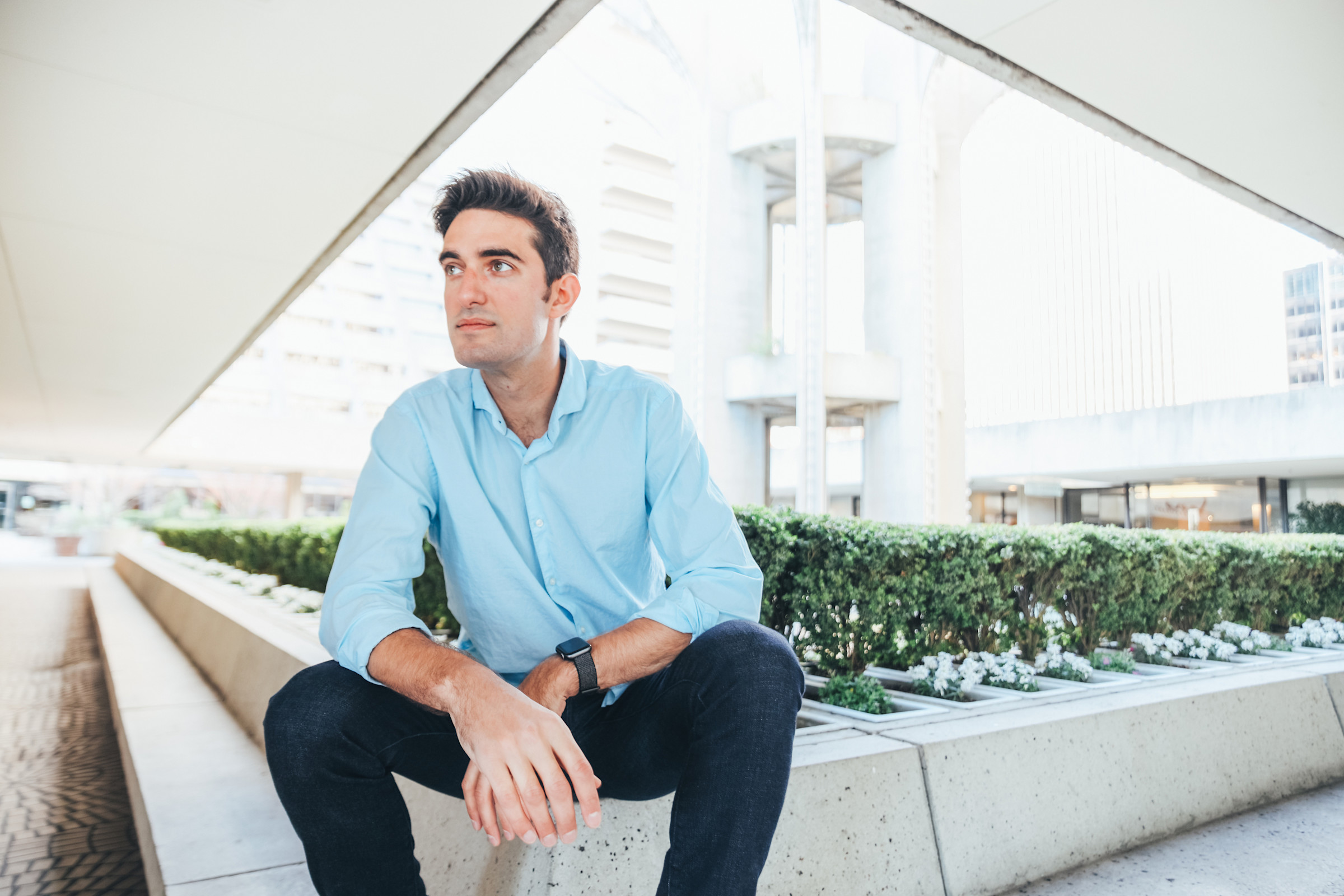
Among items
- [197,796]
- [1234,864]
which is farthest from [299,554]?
[1234,864]

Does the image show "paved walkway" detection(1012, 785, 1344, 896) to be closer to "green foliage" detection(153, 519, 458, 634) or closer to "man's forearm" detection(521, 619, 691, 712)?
"man's forearm" detection(521, 619, 691, 712)

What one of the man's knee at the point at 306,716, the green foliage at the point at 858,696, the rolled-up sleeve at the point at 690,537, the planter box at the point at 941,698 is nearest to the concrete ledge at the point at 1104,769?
the planter box at the point at 941,698

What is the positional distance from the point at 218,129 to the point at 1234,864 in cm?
429

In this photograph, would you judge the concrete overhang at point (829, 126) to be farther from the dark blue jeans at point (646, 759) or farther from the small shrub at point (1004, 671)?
the dark blue jeans at point (646, 759)

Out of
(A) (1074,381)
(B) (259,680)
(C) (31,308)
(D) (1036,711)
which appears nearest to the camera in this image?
(D) (1036,711)

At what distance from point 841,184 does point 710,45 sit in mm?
5807

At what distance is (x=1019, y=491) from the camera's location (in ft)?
82.2

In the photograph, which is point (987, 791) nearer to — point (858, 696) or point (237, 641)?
point (858, 696)

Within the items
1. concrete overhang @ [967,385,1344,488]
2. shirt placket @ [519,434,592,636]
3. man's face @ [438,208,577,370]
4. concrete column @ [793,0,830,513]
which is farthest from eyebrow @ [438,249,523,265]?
concrete overhang @ [967,385,1344,488]

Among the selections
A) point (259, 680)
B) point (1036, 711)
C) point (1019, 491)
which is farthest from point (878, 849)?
point (1019, 491)

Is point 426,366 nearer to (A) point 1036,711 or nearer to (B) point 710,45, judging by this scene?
(B) point 710,45

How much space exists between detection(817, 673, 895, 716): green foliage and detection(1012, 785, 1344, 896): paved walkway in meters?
0.72

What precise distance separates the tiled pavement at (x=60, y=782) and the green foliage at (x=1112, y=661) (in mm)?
3787

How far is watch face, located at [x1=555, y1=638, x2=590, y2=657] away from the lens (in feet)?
4.85
